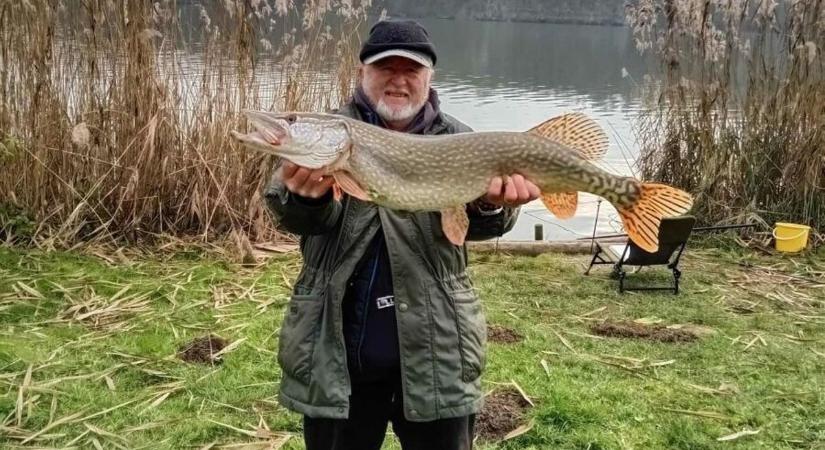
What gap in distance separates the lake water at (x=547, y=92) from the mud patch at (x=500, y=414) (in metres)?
3.06

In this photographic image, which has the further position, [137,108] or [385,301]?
[137,108]

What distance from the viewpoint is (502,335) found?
188 inches

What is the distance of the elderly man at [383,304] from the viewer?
90.0 inches

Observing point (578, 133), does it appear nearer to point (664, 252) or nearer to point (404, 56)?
point (404, 56)

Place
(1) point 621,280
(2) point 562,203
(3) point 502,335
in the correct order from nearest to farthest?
(2) point 562,203
(3) point 502,335
(1) point 621,280

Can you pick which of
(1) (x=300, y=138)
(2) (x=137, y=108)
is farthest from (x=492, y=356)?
(2) (x=137, y=108)

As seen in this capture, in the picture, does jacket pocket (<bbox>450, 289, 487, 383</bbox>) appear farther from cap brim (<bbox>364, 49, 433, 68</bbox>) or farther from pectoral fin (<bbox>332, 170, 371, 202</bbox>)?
cap brim (<bbox>364, 49, 433, 68</bbox>)

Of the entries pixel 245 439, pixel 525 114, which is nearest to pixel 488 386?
pixel 245 439

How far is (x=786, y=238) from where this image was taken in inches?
269

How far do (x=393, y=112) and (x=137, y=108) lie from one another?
4.12 metres

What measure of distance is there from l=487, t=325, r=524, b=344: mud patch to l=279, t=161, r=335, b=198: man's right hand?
268cm

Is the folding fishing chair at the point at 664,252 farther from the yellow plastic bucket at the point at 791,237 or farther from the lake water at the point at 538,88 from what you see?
the lake water at the point at 538,88

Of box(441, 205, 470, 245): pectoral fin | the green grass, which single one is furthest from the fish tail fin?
the green grass

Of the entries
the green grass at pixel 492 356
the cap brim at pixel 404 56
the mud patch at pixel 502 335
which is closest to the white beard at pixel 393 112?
the cap brim at pixel 404 56
